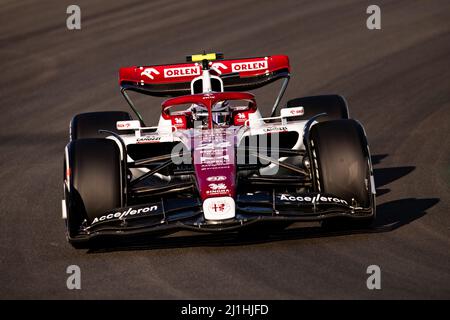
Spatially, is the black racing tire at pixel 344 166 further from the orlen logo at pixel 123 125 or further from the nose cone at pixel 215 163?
the orlen logo at pixel 123 125

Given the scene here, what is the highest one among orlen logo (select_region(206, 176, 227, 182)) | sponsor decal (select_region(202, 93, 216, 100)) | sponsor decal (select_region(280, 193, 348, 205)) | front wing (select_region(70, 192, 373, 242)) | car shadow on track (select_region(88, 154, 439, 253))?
sponsor decal (select_region(202, 93, 216, 100))

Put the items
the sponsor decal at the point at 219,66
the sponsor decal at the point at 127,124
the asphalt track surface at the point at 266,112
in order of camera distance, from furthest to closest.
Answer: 1. the sponsor decal at the point at 219,66
2. the sponsor decal at the point at 127,124
3. the asphalt track surface at the point at 266,112

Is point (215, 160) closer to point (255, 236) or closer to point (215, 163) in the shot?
point (215, 163)

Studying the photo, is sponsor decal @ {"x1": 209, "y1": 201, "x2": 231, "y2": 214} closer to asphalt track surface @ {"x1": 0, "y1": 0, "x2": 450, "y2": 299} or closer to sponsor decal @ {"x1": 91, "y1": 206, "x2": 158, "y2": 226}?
asphalt track surface @ {"x1": 0, "y1": 0, "x2": 450, "y2": 299}

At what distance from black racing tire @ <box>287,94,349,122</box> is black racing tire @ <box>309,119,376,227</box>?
229 centimetres

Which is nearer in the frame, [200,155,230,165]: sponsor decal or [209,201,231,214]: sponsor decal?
[209,201,231,214]: sponsor decal

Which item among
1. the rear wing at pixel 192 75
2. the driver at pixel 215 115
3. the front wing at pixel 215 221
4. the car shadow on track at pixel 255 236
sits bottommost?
the car shadow on track at pixel 255 236

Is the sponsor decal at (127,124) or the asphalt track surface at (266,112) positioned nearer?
the asphalt track surface at (266,112)

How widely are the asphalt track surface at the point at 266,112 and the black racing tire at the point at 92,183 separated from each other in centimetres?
43

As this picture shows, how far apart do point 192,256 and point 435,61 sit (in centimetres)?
1280

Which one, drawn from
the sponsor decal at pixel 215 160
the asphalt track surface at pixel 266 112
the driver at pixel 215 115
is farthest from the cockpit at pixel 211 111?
the asphalt track surface at pixel 266 112

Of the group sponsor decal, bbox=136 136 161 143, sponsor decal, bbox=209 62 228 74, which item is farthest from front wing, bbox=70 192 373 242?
sponsor decal, bbox=209 62 228 74

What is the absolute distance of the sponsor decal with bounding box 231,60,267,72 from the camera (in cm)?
1421

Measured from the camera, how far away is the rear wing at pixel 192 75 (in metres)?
14.1
